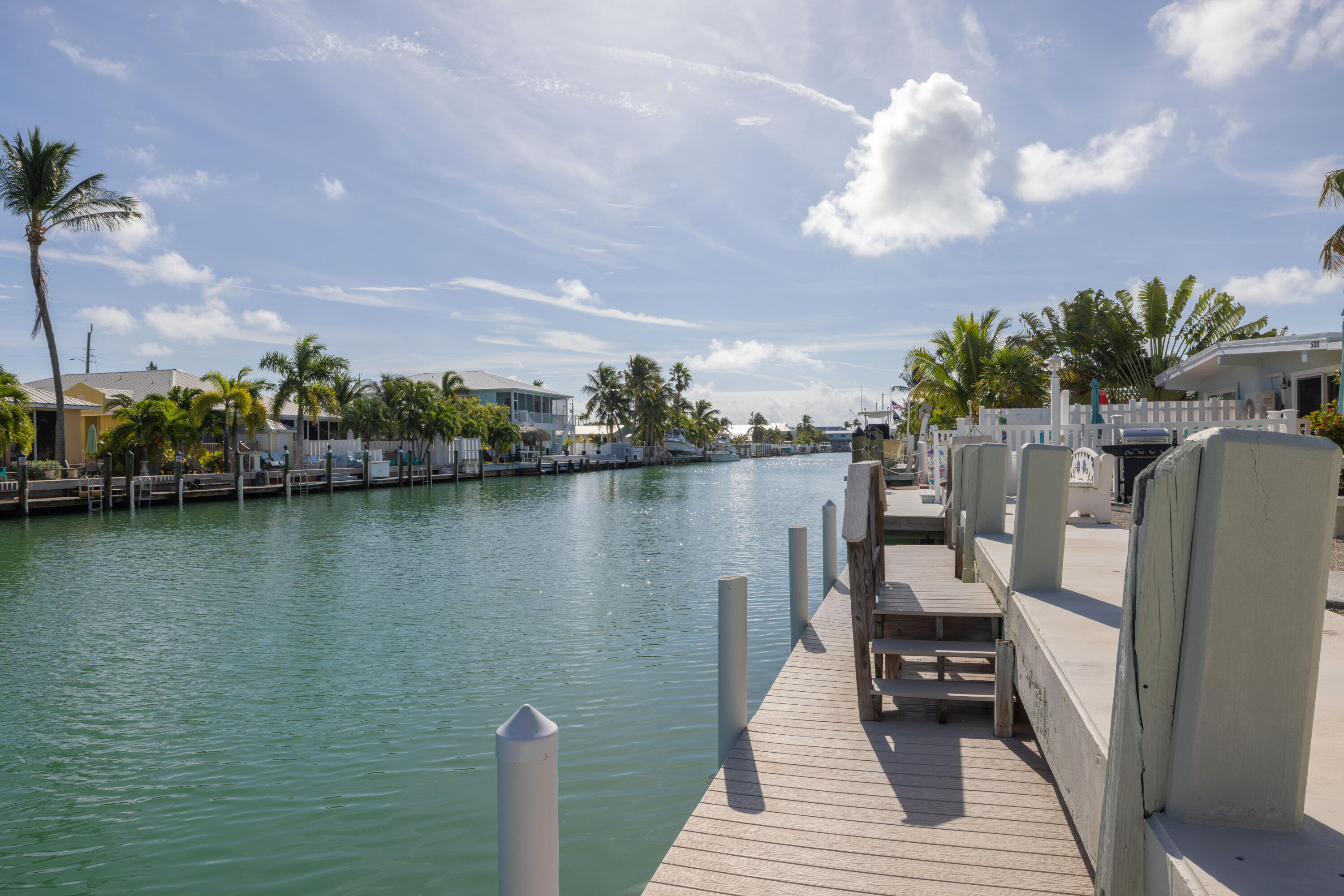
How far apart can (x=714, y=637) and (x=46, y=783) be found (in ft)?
22.4

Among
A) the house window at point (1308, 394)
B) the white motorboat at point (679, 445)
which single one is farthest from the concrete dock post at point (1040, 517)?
the white motorboat at point (679, 445)

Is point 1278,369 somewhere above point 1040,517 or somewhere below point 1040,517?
above

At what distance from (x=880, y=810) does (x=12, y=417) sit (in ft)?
100

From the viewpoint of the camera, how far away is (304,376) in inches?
1833

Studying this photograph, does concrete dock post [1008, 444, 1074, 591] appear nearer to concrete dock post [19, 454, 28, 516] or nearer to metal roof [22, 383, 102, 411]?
concrete dock post [19, 454, 28, 516]

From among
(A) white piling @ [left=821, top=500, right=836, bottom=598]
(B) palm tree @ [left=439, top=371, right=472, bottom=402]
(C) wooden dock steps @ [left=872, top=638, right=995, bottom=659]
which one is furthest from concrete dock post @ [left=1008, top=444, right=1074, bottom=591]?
(B) palm tree @ [left=439, top=371, right=472, bottom=402]

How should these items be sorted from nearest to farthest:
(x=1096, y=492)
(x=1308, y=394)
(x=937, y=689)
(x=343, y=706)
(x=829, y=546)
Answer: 1. (x=937, y=689)
2. (x=343, y=706)
3. (x=1096, y=492)
4. (x=829, y=546)
5. (x=1308, y=394)

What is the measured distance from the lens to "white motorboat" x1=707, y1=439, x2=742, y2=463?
119 meters

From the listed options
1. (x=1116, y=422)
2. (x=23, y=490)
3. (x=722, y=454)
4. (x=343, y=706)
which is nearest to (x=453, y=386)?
(x=23, y=490)

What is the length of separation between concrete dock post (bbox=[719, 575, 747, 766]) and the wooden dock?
13cm

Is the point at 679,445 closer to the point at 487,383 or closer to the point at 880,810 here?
the point at 487,383

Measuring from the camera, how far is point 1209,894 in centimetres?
153

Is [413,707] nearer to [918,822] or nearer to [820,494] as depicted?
[918,822]

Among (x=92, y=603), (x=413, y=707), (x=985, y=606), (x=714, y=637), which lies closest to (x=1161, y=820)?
(x=985, y=606)
